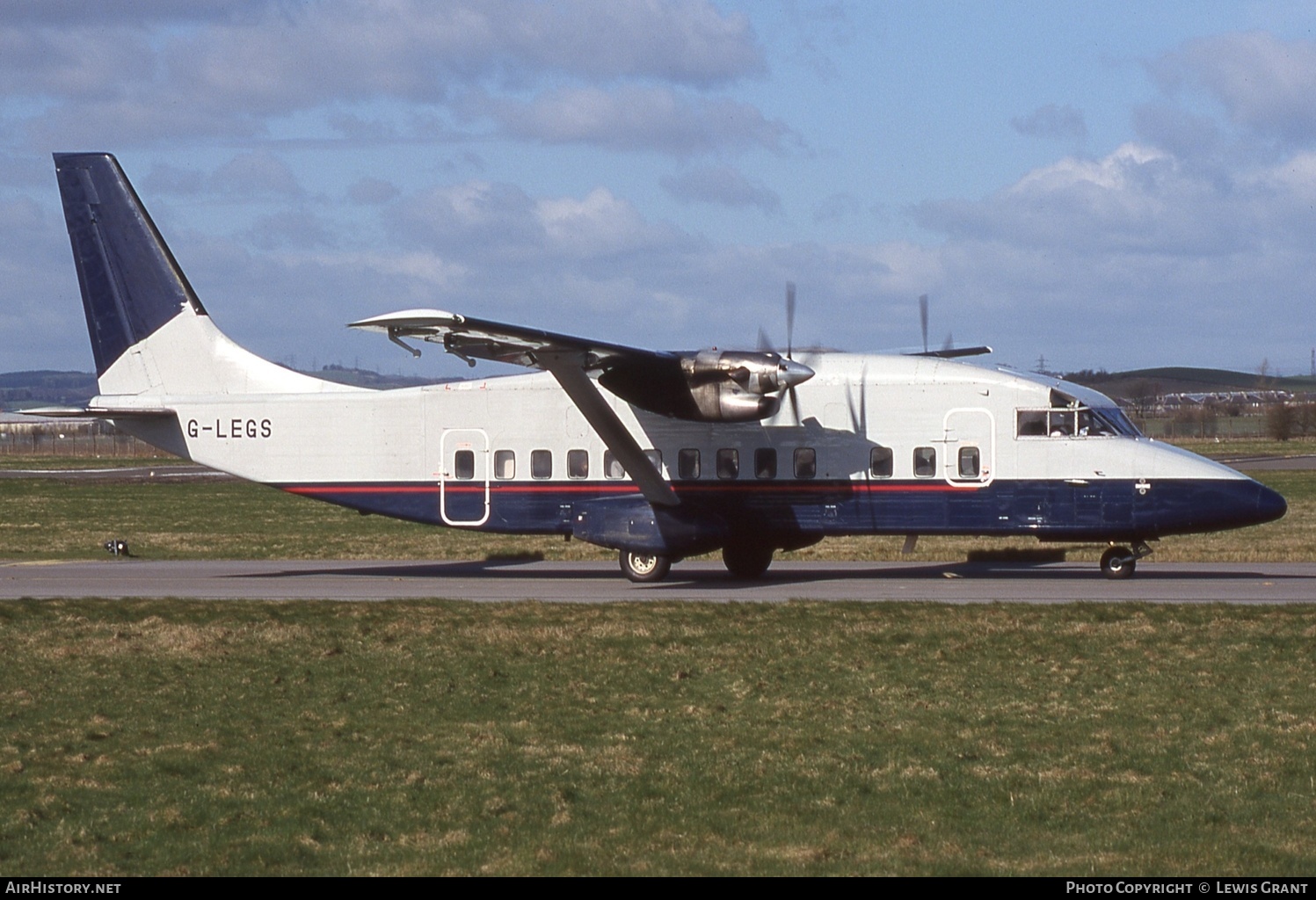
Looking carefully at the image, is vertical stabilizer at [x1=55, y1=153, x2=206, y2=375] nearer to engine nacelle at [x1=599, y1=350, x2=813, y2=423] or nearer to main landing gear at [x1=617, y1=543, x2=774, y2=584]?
engine nacelle at [x1=599, y1=350, x2=813, y2=423]

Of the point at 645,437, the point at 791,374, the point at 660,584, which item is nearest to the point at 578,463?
the point at 645,437

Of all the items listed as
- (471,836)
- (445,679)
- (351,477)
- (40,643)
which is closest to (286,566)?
(351,477)

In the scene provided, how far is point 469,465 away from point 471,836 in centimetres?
1559

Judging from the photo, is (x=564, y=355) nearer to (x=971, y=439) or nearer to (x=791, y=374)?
(x=791, y=374)

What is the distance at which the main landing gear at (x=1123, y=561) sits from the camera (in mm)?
22266

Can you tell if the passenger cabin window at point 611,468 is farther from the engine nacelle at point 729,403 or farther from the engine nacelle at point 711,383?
the engine nacelle at point 729,403

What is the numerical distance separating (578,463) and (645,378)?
1.96 metres

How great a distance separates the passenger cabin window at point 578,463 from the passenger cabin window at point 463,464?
1738 mm

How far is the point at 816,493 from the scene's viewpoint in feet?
73.4

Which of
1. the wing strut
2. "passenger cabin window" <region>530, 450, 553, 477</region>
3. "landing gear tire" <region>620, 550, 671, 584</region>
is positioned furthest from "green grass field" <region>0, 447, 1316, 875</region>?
"passenger cabin window" <region>530, 450, 553, 477</region>

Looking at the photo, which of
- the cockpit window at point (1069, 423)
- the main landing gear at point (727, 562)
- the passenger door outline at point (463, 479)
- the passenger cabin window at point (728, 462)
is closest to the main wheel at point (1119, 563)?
the cockpit window at point (1069, 423)

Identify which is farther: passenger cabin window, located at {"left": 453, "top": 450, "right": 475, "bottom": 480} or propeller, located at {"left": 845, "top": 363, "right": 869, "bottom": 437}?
passenger cabin window, located at {"left": 453, "top": 450, "right": 475, "bottom": 480}

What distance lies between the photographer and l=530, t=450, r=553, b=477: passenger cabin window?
23.4 m

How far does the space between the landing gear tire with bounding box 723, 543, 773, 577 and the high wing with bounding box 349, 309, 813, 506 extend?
1690mm
